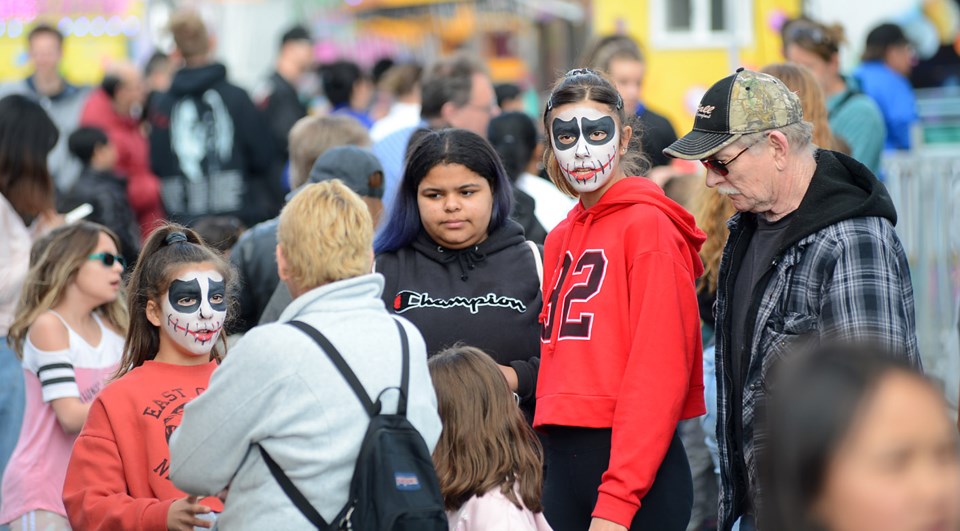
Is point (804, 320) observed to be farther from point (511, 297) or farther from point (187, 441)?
point (187, 441)

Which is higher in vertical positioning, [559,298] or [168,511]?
[559,298]

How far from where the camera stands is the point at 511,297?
177 inches

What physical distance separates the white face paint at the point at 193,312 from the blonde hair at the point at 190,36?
4837 mm

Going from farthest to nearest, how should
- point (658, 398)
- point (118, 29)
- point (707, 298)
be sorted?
1. point (118, 29)
2. point (707, 298)
3. point (658, 398)

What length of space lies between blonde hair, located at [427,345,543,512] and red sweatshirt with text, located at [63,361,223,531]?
2.45 feet

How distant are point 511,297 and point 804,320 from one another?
1.22m

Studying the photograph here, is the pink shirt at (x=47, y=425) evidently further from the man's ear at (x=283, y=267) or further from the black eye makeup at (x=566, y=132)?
the black eye makeup at (x=566, y=132)

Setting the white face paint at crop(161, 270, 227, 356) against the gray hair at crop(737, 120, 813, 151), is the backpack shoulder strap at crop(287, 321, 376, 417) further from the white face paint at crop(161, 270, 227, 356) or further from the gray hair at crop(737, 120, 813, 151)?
the gray hair at crop(737, 120, 813, 151)

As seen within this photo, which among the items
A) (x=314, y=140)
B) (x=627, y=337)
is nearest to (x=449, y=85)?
(x=314, y=140)

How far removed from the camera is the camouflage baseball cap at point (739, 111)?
3.71 meters

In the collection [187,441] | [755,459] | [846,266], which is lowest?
[755,459]

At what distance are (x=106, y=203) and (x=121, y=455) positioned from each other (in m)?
4.31

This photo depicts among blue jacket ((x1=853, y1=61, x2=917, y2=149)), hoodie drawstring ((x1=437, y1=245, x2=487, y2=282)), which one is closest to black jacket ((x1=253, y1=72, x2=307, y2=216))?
blue jacket ((x1=853, y1=61, x2=917, y2=149))

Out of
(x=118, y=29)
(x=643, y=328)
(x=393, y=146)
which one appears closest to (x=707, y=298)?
(x=643, y=328)
